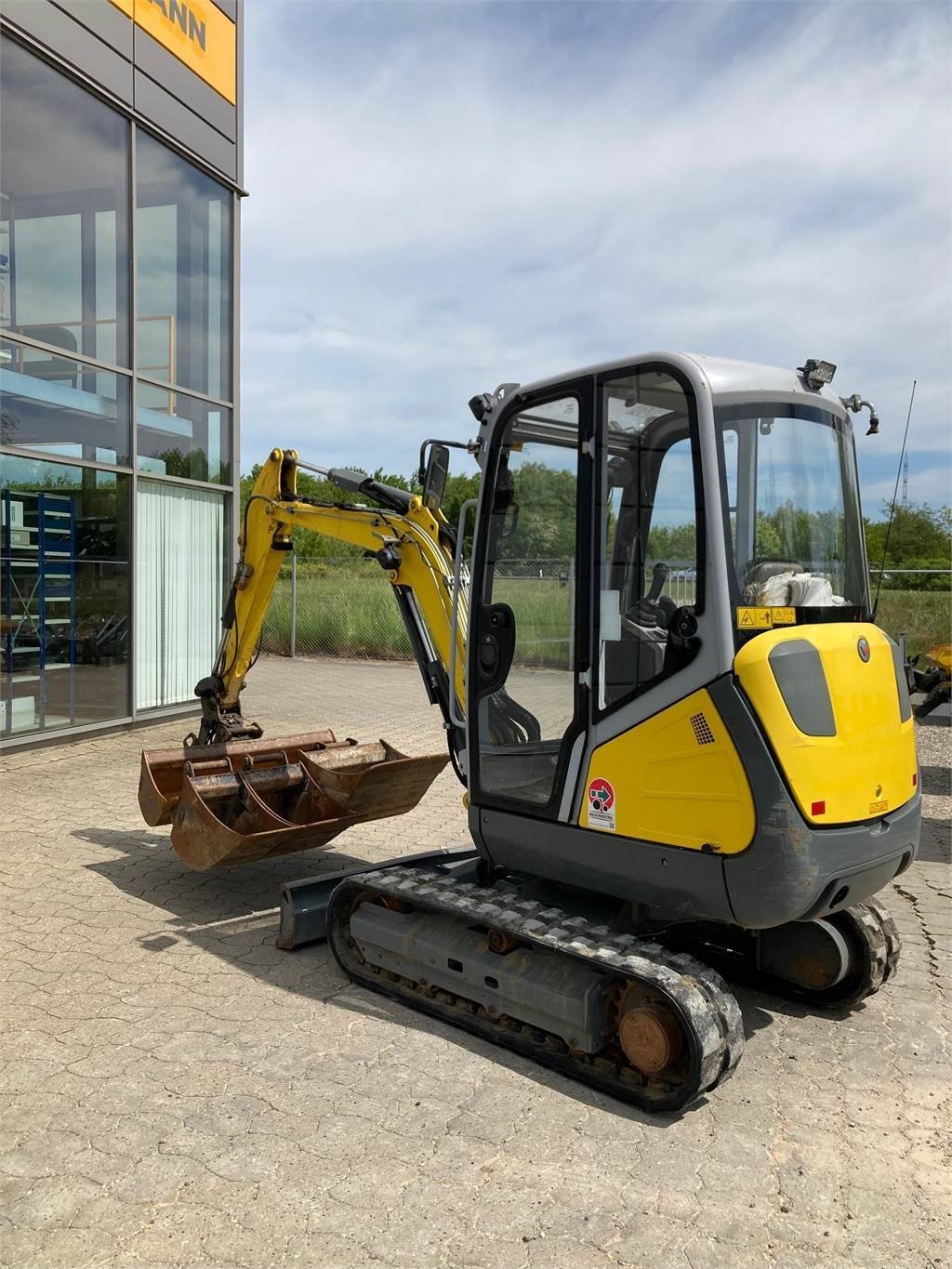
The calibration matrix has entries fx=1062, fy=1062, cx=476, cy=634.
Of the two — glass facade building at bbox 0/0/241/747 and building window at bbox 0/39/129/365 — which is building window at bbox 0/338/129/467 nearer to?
glass facade building at bbox 0/0/241/747

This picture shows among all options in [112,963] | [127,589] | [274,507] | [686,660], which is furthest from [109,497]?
[686,660]

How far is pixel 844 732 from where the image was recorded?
3.81 m

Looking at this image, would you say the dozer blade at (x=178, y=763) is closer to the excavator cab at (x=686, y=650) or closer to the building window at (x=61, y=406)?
the excavator cab at (x=686, y=650)

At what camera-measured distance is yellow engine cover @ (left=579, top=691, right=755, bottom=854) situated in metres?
3.68

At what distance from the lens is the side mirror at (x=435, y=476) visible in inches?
195

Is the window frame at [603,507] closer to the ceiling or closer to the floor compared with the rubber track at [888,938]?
closer to the ceiling

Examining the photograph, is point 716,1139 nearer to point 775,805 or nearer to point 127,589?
point 775,805

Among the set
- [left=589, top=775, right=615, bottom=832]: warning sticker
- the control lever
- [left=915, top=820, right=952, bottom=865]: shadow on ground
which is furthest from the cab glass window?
[left=915, top=820, right=952, bottom=865]: shadow on ground

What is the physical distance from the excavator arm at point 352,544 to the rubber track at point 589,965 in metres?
0.89

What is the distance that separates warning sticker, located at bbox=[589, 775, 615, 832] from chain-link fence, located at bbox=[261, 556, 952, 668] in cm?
49

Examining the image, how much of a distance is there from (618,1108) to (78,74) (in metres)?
10.4

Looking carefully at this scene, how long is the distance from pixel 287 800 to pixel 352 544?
5.41ft

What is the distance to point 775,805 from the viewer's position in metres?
3.60

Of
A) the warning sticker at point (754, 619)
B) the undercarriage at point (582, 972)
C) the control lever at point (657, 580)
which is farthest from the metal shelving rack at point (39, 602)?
the warning sticker at point (754, 619)
